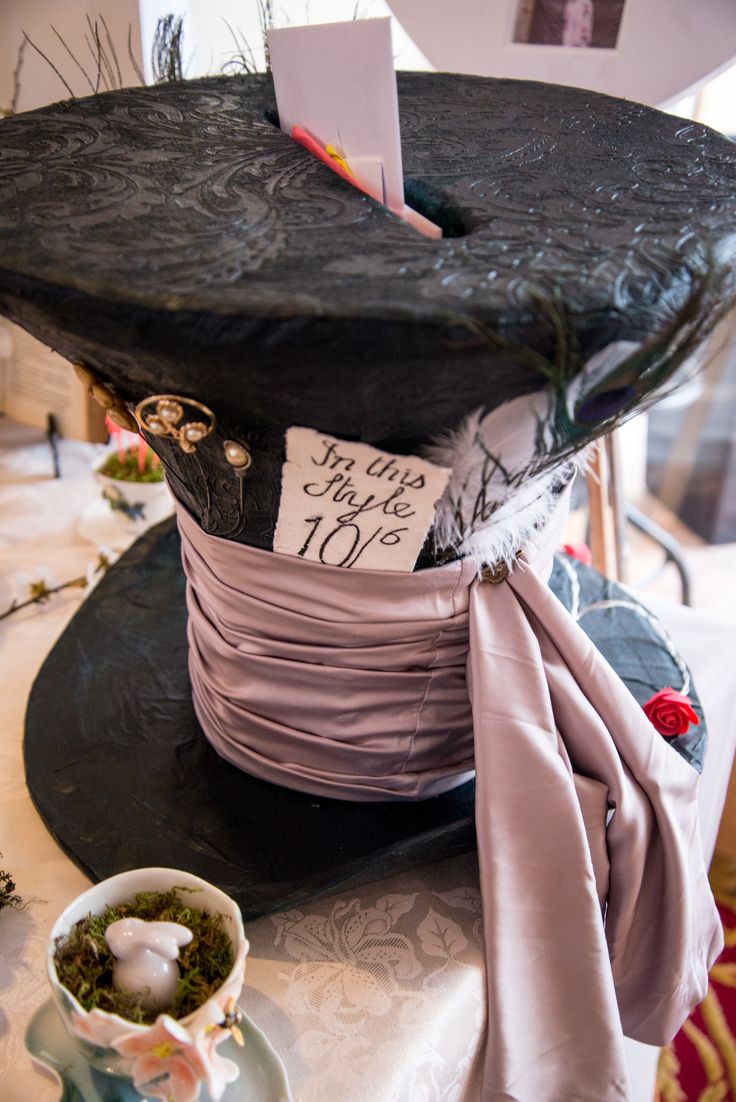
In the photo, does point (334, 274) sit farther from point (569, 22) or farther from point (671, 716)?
point (569, 22)

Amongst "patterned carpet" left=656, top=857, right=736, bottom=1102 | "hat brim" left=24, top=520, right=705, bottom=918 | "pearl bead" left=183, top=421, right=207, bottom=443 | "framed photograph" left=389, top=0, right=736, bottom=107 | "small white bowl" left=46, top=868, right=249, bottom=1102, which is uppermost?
"framed photograph" left=389, top=0, right=736, bottom=107

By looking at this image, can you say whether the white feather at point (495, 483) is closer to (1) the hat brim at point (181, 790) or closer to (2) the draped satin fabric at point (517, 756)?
(2) the draped satin fabric at point (517, 756)

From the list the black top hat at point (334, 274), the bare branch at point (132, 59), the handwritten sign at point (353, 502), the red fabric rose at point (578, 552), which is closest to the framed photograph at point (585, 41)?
the bare branch at point (132, 59)

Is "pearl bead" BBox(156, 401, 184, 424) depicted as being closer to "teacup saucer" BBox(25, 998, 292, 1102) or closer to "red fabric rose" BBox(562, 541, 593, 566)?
"teacup saucer" BBox(25, 998, 292, 1102)

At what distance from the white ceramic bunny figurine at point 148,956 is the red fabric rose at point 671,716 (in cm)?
38

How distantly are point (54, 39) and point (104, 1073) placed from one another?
1.00 m

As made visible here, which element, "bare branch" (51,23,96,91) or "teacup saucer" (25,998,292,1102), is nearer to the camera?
"teacup saucer" (25,998,292,1102)

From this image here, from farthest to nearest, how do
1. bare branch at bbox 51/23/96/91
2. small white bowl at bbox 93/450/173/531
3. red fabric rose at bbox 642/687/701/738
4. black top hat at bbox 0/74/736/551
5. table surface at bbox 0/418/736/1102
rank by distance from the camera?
small white bowl at bbox 93/450/173/531 < bare branch at bbox 51/23/96/91 < red fabric rose at bbox 642/687/701/738 < table surface at bbox 0/418/736/1102 < black top hat at bbox 0/74/736/551

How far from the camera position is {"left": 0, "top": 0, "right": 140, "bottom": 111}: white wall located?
1.00 m

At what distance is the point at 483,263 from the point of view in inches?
19.5

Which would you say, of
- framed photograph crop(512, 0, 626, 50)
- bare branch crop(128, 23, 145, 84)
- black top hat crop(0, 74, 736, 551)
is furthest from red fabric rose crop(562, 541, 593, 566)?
bare branch crop(128, 23, 145, 84)

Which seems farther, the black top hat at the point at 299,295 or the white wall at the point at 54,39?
the white wall at the point at 54,39

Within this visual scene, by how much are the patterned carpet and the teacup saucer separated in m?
0.80

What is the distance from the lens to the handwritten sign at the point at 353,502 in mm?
516
